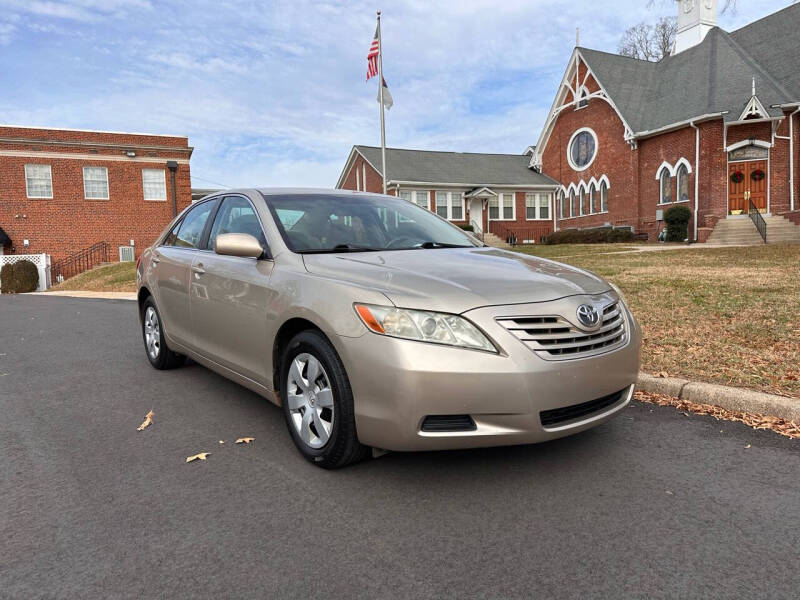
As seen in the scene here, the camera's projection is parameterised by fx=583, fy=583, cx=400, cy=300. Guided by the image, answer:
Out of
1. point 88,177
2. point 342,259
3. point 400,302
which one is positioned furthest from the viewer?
point 88,177

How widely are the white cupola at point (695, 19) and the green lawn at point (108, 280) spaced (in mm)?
31826

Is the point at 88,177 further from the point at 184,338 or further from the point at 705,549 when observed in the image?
the point at 705,549

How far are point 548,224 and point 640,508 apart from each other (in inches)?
1390

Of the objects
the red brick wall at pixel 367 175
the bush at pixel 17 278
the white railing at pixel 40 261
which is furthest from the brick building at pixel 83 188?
the red brick wall at pixel 367 175

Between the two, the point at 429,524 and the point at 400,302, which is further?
the point at 400,302

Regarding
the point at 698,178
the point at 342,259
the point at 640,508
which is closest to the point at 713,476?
the point at 640,508

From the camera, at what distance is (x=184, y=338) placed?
489 cm

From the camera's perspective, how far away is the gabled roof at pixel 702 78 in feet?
81.6

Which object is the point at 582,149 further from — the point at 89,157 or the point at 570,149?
the point at 89,157

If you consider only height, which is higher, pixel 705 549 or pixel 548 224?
pixel 548 224

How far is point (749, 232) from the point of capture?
75.8ft

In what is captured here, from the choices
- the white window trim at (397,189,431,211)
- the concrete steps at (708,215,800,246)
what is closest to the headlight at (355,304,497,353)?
the concrete steps at (708,215,800,246)

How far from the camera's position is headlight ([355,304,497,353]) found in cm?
278

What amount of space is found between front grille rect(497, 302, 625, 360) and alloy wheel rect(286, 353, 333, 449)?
3.44 ft
